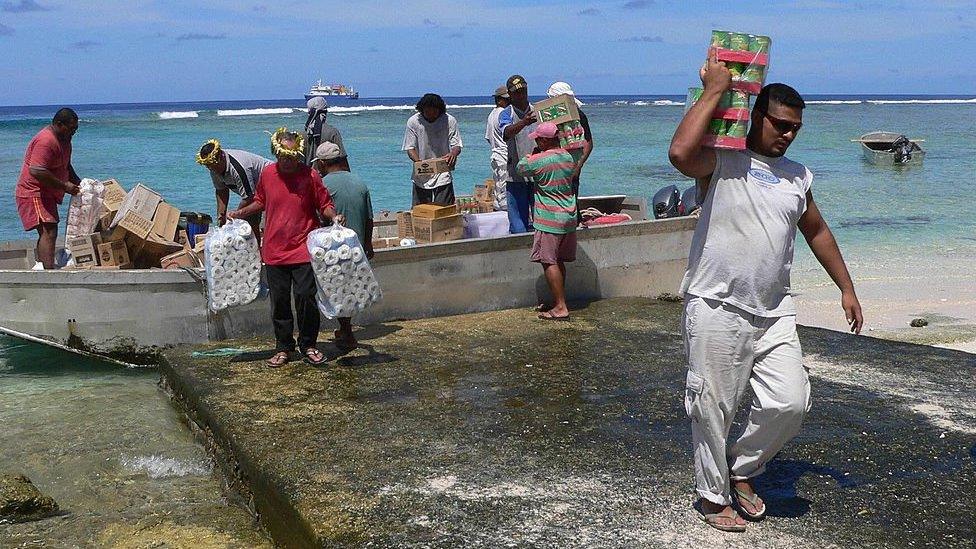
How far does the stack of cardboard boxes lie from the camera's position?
27.0 ft

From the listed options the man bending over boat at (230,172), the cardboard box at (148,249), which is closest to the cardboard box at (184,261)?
the cardboard box at (148,249)

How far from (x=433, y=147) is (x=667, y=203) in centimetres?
367

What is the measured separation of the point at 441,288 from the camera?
8547mm

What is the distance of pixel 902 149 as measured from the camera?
33031 millimetres

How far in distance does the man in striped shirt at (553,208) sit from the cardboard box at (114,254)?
3.49 meters

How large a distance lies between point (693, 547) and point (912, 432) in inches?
87.5

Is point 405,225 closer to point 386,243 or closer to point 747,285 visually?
point 386,243

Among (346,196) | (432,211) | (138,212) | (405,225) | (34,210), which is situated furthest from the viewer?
(405,225)

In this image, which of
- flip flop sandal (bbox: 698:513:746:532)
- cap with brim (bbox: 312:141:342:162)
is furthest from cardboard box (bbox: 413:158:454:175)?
flip flop sandal (bbox: 698:513:746:532)

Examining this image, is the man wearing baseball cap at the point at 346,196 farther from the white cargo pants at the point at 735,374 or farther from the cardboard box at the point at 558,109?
the white cargo pants at the point at 735,374

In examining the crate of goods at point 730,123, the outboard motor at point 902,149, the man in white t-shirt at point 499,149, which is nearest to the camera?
the crate of goods at point 730,123

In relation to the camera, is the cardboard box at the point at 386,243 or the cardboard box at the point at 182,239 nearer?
the cardboard box at the point at 182,239

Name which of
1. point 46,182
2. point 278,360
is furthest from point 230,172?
point 46,182

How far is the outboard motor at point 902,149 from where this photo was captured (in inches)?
1299
